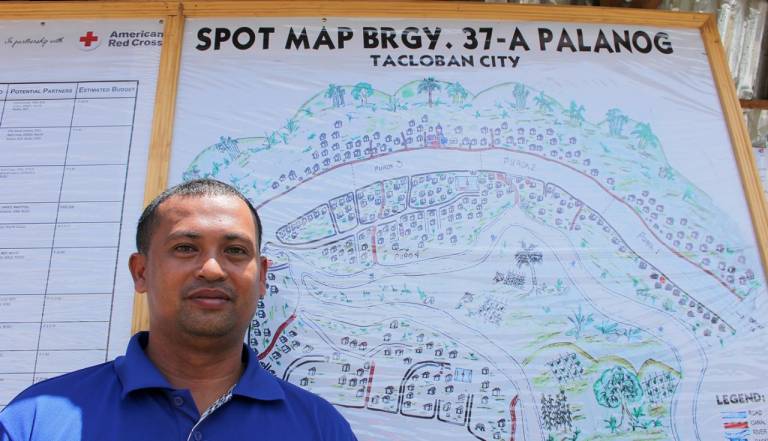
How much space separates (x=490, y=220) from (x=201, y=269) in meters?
0.86

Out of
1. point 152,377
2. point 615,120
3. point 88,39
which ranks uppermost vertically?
point 88,39

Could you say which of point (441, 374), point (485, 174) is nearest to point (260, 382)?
point (441, 374)

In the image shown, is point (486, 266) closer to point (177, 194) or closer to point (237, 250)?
point (237, 250)

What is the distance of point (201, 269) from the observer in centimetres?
125

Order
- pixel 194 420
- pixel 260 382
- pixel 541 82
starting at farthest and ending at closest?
pixel 541 82, pixel 260 382, pixel 194 420

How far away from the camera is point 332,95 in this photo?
6.06 feet

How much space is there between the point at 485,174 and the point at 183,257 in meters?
0.93

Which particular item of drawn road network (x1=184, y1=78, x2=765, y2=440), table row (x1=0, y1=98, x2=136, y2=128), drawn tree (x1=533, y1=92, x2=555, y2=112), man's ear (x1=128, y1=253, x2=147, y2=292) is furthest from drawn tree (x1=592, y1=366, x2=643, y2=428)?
table row (x1=0, y1=98, x2=136, y2=128)

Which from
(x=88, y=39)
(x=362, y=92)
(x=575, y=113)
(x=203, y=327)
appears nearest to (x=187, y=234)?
(x=203, y=327)

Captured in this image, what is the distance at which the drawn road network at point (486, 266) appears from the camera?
5.08ft

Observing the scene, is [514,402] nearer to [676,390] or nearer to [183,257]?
[676,390]

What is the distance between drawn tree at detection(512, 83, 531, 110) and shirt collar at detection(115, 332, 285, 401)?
3.73 ft

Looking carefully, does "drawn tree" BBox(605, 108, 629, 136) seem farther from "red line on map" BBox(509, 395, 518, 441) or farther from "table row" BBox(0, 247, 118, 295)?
"table row" BBox(0, 247, 118, 295)

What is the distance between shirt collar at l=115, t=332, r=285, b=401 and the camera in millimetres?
1149
